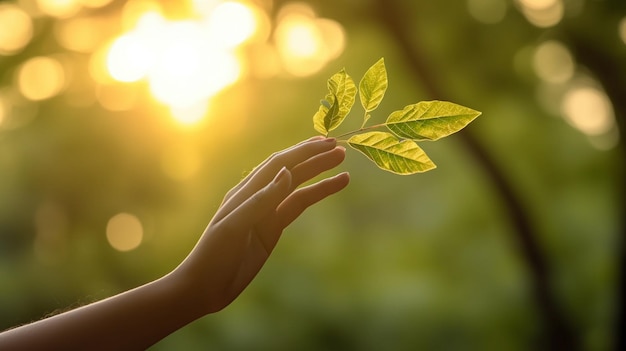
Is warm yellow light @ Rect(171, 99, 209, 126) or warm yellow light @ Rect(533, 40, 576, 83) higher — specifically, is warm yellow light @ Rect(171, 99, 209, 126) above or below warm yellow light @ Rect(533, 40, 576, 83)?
above

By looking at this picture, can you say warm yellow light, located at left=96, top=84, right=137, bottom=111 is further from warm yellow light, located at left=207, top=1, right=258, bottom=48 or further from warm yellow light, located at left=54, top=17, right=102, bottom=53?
warm yellow light, located at left=207, top=1, right=258, bottom=48

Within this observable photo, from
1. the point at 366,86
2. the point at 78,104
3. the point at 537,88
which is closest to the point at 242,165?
the point at 78,104

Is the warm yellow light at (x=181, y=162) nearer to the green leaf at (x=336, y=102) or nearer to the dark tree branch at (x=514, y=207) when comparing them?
the dark tree branch at (x=514, y=207)

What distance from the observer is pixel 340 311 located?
354cm

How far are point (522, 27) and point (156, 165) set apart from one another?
1.83 meters

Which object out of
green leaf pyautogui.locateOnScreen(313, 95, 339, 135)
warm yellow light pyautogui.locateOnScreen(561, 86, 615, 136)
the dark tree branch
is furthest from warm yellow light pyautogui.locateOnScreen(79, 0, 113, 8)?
green leaf pyautogui.locateOnScreen(313, 95, 339, 135)

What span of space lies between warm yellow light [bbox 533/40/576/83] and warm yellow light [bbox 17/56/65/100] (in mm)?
2106

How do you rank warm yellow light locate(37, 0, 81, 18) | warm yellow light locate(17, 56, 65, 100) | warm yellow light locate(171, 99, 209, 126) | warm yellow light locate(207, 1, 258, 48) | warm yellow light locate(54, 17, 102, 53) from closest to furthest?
1. warm yellow light locate(207, 1, 258, 48)
2. warm yellow light locate(171, 99, 209, 126)
3. warm yellow light locate(37, 0, 81, 18)
4. warm yellow light locate(54, 17, 102, 53)
5. warm yellow light locate(17, 56, 65, 100)

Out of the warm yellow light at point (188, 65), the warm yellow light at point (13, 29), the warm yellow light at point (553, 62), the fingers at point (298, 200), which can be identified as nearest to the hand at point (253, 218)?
the fingers at point (298, 200)

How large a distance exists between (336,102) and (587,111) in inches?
94.0

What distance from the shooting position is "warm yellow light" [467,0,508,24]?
9.20ft

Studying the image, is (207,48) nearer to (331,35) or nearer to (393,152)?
(331,35)

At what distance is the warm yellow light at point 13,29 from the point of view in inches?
116

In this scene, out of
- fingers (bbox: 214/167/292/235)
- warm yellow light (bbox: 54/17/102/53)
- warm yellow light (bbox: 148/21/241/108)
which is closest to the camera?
fingers (bbox: 214/167/292/235)
